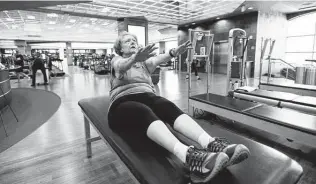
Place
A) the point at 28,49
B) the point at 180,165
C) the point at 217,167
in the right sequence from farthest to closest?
1. the point at 28,49
2. the point at 180,165
3. the point at 217,167

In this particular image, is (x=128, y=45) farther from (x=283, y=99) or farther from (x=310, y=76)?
(x=310, y=76)

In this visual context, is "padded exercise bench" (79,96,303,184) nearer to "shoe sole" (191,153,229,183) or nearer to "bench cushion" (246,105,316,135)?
"shoe sole" (191,153,229,183)

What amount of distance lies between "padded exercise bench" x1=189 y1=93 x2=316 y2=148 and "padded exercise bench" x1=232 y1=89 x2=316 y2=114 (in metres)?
0.47

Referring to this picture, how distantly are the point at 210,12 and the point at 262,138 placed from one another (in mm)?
7962

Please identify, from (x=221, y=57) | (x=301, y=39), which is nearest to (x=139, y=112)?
(x=221, y=57)

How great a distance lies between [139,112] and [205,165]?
515mm

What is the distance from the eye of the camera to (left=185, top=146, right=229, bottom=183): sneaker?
0.80 meters

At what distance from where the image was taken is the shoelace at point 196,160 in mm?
838

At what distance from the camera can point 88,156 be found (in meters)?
1.98

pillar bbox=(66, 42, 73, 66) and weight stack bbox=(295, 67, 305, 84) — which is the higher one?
pillar bbox=(66, 42, 73, 66)

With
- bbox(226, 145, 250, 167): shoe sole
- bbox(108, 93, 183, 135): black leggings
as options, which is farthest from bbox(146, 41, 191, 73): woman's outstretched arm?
bbox(226, 145, 250, 167): shoe sole

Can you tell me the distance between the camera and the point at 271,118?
1948 millimetres

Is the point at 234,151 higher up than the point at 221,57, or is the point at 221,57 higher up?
the point at 221,57

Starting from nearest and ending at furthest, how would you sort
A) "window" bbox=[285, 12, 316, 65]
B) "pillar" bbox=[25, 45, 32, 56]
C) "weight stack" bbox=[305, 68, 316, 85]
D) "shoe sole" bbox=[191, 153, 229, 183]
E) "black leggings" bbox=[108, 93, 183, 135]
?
"shoe sole" bbox=[191, 153, 229, 183] < "black leggings" bbox=[108, 93, 183, 135] < "weight stack" bbox=[305, 68, 316, 85] < "window" bbox=[285, 12, 316, 65] < "pillar" bbox=[25, 45, 32, 56]
